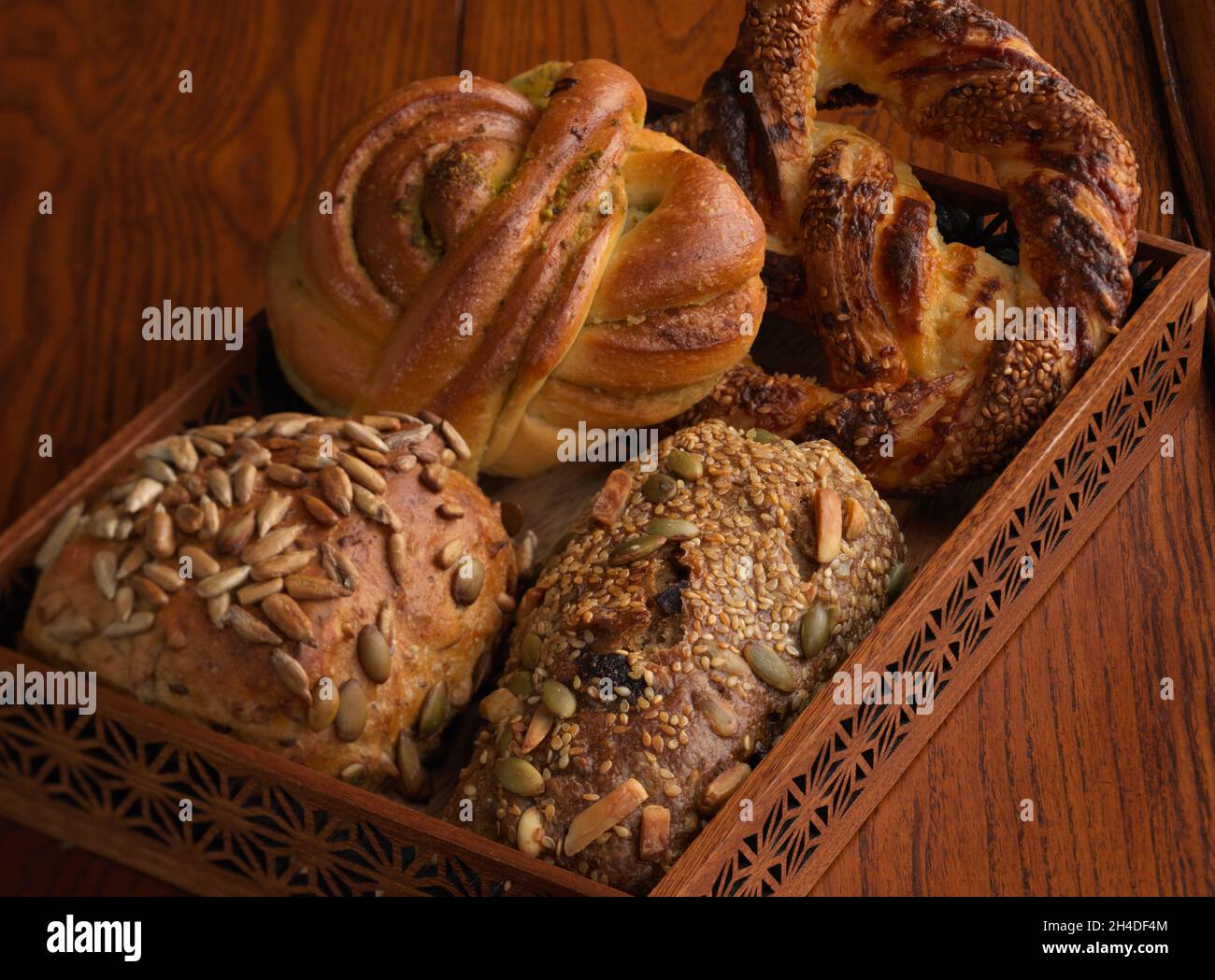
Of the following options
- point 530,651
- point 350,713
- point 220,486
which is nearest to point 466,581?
point 530,651

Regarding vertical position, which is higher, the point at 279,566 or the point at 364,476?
the point at 364,476

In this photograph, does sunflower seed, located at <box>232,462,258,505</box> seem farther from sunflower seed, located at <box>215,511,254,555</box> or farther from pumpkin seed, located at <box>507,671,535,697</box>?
pumpkin seed, located at <box>507,671,535,697</box>

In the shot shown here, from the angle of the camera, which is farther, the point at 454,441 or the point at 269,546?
the point at 454,441

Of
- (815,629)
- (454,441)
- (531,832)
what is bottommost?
(531,832)

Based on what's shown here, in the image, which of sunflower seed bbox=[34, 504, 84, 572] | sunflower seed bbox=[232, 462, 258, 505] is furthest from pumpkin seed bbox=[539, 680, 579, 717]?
sunflower seed bbox=[34, 504, 84, 572]

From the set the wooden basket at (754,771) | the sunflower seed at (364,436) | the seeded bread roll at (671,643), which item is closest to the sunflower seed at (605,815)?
the seeded bread roll at (671,643)

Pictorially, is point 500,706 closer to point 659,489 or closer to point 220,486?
point 659,489

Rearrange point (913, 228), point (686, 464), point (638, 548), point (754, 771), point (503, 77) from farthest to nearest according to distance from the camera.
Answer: point (503, 77)
point (913, 228)
point (686, 464)
point (638, 548)
point (754, 771)
